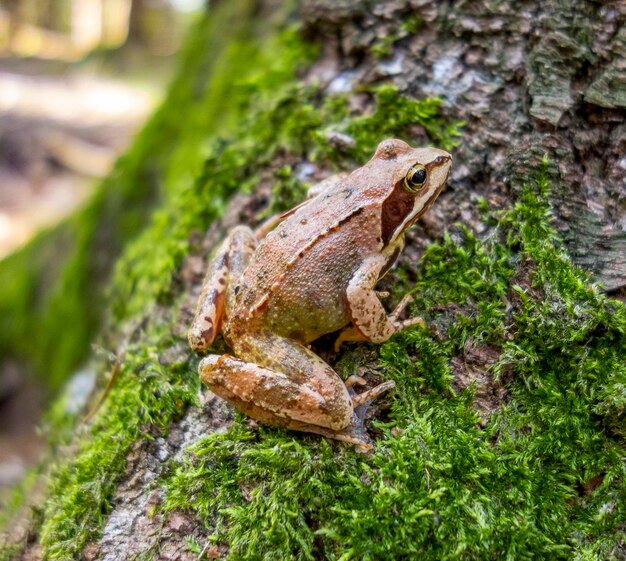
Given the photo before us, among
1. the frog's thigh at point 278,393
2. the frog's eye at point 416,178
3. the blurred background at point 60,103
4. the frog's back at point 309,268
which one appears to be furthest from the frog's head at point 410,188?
the blurred background at point 60,103

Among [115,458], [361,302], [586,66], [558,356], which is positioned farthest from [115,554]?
[586,66]

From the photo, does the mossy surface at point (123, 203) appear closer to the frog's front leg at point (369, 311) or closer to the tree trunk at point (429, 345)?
the tree trunk at point (429, 345)

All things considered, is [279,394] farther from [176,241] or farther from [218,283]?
[176,241]

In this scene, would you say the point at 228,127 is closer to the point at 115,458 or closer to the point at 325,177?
the point at 325,177

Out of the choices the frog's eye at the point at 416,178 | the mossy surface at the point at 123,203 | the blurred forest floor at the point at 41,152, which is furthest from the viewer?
the blurred forest floor at the point at 41,152

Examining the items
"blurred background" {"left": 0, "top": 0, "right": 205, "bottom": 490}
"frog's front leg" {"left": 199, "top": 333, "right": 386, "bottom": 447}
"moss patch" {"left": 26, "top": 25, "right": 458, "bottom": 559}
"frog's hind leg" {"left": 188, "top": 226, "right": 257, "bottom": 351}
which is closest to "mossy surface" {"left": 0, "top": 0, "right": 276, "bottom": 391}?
"moss patch" {"left": 26, "top": 25, "right": 458, "bottom": 559}

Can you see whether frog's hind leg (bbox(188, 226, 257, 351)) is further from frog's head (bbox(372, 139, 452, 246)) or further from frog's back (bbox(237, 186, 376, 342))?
frog's head (bbox(372, 139, 452, 246))
